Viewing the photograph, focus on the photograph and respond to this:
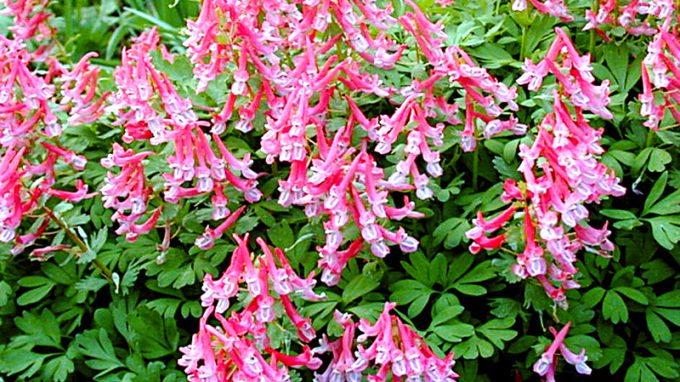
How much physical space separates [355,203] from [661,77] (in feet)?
3.46

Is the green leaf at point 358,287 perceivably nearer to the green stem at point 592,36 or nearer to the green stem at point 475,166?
the green stem at point 475,166

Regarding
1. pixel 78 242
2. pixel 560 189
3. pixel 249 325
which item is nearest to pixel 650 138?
pixel 560 189

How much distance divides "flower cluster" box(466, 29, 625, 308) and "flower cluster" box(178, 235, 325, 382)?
56 cm

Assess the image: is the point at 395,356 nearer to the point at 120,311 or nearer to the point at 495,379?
the point at 495,379

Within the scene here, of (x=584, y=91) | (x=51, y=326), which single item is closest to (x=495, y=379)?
(x=584, y=91)

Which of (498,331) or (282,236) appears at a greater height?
(282,236)

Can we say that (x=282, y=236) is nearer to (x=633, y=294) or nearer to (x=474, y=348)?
(x=474, y=348)

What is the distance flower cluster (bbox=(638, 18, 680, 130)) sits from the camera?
255 cm

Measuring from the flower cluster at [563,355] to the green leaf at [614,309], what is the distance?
0.16m

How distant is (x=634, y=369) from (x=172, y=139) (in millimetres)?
1643

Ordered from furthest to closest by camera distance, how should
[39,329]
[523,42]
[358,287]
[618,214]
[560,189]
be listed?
[523,42]
[39,329]
[618,214]
[358,287]
[560,189]

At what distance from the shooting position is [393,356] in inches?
84.9

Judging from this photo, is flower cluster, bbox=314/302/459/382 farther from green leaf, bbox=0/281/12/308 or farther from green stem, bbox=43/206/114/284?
green leaf, bbox=0/281/12/308

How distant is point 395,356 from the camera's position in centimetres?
215
